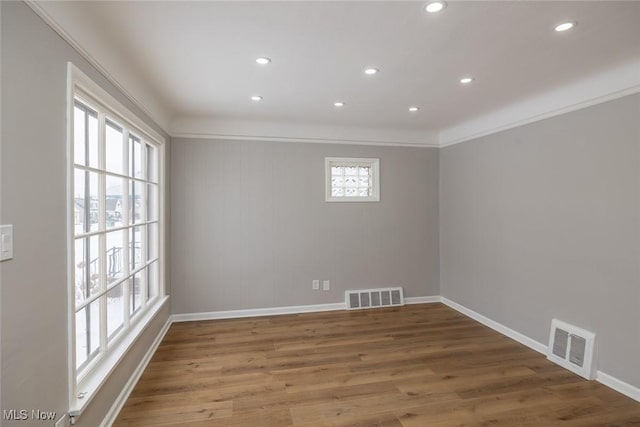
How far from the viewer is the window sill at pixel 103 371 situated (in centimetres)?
164

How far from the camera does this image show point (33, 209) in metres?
1.33

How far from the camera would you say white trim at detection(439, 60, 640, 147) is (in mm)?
2406

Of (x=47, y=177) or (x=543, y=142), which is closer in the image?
(x=47, y=177)

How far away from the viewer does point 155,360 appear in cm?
295

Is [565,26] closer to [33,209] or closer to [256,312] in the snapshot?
[33,209]

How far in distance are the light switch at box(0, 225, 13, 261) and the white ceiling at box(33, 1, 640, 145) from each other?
3.13 feet

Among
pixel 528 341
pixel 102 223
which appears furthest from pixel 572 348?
pixel 102 223

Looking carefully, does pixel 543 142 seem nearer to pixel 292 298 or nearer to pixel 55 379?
pixel 292 298

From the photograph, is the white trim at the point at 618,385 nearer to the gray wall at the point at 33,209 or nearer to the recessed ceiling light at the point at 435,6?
the recessed ceiling light at the point at 435,6

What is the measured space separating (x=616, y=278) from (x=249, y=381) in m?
3.09

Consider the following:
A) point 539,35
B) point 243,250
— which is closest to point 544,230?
point 539,35

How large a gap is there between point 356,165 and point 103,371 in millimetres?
3598

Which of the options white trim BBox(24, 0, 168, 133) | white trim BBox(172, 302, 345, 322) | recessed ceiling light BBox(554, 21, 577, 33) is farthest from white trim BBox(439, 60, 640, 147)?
white trim BBox(24, 0, 168, 133)

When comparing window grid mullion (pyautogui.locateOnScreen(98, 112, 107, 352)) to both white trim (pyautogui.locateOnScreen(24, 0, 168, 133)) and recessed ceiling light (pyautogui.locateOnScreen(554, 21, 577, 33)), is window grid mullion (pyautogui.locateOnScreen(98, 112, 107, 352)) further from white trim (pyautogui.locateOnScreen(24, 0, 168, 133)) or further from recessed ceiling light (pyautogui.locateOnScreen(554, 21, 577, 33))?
recessed ceiling light (pyautogui.locateOnScreen(554, 21, 577, 33))
